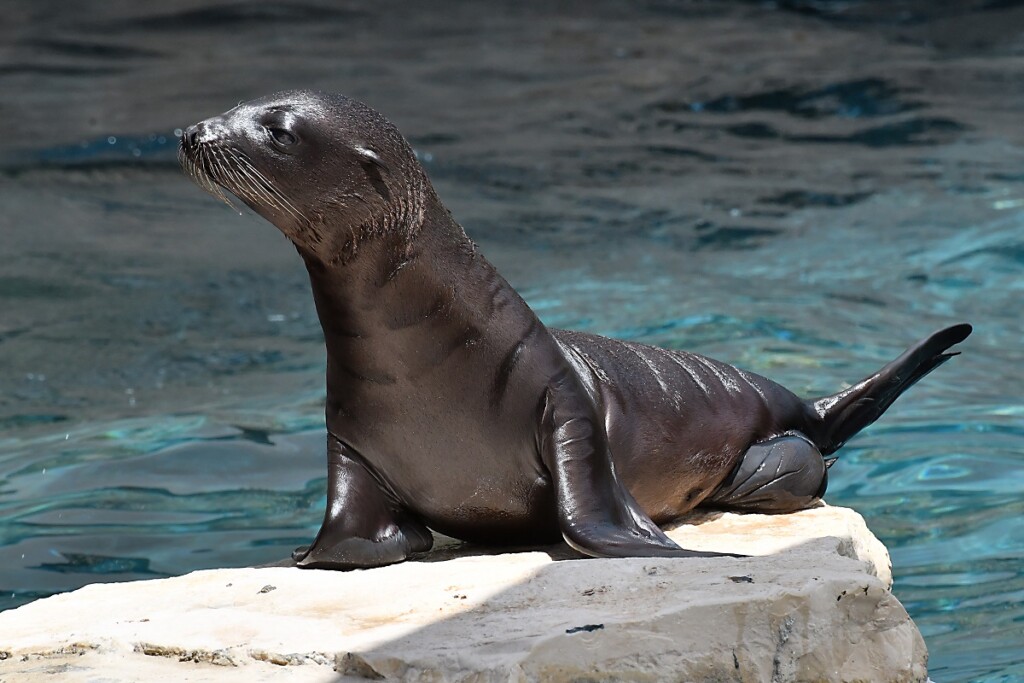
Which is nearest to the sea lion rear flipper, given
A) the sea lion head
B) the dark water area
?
the dark water area

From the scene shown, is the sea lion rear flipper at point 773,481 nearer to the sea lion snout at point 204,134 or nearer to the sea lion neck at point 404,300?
the sea lion neck at point 404,300

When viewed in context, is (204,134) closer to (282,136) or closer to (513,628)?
(282,136)

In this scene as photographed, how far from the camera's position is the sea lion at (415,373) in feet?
11.9

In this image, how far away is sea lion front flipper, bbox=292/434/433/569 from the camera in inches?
152

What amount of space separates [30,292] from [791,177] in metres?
5.59

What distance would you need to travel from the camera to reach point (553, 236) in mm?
10641

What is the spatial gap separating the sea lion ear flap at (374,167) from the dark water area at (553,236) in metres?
2.05

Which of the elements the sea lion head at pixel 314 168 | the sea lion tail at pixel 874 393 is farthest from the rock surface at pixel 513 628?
the sea lion tail at pixel 874 393

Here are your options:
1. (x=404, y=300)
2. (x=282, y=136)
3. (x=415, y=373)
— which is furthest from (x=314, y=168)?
(x=415, y=373)

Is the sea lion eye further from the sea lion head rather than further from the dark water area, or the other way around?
the dark water area

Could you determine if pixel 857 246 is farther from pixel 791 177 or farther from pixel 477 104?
pixel 477 104

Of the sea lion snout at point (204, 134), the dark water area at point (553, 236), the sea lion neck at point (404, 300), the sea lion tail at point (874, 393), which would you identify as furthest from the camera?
the dark water area at point (553, 236)

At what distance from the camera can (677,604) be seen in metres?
2.93

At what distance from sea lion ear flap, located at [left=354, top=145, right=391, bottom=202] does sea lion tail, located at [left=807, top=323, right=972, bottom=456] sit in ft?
6.00
